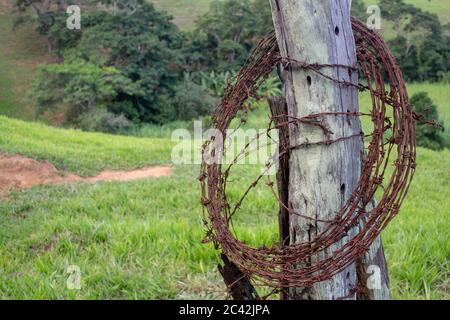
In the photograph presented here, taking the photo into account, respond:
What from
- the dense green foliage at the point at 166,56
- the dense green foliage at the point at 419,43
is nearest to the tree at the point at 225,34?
the dense green foliage at the point at 166,56

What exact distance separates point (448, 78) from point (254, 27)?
7173 millimetres

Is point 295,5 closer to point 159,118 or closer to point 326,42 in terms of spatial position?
point 326,42

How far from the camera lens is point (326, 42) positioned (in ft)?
6.84

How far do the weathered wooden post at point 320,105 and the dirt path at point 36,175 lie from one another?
16.2ft

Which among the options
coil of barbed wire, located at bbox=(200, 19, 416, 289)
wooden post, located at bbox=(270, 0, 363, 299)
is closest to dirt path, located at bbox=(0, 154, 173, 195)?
coil of barbed wire, located at bbox=(200, 19, 416, 289)

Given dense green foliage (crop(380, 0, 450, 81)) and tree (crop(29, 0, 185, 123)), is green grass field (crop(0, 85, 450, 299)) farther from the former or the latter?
dense green foliage (crop(380, 0, 450, 81))

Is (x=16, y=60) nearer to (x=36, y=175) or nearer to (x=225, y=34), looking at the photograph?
(x=225, y=34)

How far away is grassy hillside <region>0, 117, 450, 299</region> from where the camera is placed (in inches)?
138

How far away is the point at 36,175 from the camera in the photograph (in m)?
6.88

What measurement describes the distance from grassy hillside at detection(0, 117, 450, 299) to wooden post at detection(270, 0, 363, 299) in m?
1.41

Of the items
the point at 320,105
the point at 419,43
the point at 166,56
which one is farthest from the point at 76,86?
the point at 320,105

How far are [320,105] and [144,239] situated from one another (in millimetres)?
2386
